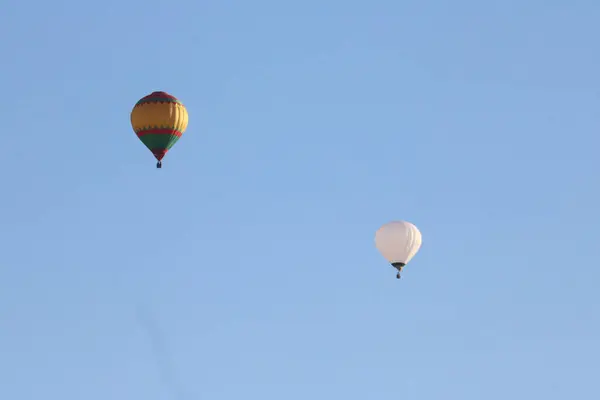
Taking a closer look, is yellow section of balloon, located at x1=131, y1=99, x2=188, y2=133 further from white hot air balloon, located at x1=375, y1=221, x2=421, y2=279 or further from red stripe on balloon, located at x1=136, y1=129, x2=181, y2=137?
white hot air balloon, located at x1=375, y1=221, x2=421, y2=279

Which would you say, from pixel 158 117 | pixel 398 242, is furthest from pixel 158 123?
pixel 398 242

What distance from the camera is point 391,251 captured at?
168 m

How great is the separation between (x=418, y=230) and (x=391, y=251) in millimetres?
2571

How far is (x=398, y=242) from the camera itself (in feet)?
550

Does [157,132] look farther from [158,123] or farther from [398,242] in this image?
[398,242]

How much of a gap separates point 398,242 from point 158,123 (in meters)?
15.2

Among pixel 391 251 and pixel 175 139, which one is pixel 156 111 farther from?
pixel 391 251

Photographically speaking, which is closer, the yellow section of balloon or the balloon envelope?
the yellow section of balloon

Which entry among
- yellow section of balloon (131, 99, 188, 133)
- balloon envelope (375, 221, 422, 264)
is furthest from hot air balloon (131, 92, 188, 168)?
balloon envelope (375, 221, 422, 264)

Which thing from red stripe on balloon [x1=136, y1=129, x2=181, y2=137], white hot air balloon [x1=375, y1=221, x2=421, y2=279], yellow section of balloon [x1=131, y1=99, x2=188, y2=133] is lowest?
white hot air balloon [x1=375, y1=221, x2=421, y2=279]

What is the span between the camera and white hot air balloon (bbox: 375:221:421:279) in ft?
550

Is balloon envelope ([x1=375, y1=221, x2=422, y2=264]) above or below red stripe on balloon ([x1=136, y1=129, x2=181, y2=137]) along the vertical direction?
below

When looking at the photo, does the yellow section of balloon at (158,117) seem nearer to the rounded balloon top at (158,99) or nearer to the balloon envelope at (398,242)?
the rounded balloon top at (158,99)

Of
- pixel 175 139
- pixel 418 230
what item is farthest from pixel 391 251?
pixel 175 139
